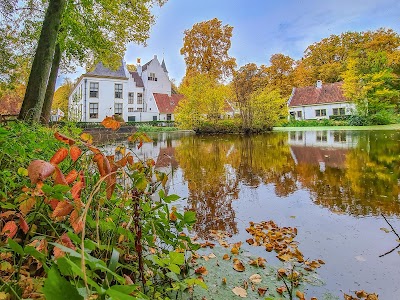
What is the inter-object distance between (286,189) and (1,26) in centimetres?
1116

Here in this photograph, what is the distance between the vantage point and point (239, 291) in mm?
1740

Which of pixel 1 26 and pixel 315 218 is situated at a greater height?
pixel 1 26

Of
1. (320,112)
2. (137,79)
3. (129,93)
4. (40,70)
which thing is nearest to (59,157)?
(40,70)

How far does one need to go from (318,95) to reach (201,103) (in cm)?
2367

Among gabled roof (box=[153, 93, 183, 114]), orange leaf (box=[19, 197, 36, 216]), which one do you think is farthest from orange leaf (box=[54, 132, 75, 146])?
gabled roof (box=[153, 93, 183, 114])

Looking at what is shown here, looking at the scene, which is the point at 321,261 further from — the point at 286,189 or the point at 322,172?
the point at 322,172

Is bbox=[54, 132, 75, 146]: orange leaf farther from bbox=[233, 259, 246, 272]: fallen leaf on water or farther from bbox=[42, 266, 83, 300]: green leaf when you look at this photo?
bbox=[233, 259, 246, 272]: fallen leaf on water

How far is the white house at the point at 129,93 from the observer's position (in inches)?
1276

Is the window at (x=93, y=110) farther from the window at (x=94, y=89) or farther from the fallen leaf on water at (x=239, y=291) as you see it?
the fallen leaf on water at (x=239, y=291)

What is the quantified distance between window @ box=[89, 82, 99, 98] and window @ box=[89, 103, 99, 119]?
1.11 metres

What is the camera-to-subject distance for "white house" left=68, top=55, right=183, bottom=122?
32.4 meters

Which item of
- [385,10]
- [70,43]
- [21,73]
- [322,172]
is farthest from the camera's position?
[385,10]

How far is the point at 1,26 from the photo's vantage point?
9.39 meters

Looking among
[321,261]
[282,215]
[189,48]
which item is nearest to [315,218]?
[282,215]
